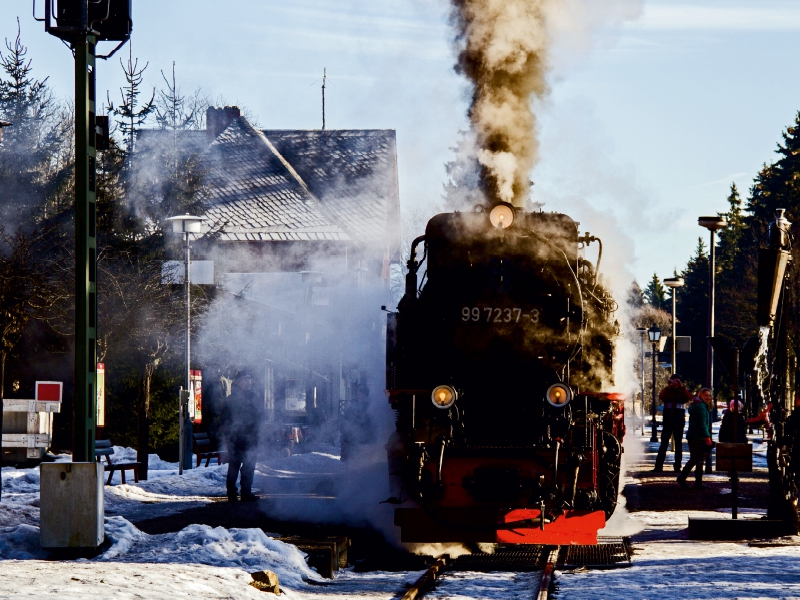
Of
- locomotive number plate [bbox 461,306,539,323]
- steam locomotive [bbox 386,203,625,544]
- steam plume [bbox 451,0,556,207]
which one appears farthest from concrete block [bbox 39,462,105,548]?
steam plume [bbox 451,0,556,207]

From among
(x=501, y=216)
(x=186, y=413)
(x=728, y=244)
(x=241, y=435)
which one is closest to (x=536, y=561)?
(x=501, y=216)

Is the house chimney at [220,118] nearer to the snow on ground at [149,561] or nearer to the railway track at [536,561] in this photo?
the snow on ground at [149,561]

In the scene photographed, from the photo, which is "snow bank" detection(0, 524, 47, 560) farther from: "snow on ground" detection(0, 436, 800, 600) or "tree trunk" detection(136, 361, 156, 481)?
"tree trunk" detection(136, 361, 156, 481)

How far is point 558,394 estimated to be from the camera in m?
10.1

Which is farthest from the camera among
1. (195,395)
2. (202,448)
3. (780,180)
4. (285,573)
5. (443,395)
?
(780,180)

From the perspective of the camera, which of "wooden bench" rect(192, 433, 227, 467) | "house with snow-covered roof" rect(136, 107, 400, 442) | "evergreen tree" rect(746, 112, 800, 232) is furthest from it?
"evergreen tree" rect(746, 112, 800, 232)

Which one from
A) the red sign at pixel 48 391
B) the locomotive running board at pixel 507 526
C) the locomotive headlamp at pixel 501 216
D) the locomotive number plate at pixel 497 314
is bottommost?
the locomotive running board at pixel 507 526

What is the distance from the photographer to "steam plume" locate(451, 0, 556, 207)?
49.4 ft

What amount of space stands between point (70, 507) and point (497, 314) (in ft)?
14.4

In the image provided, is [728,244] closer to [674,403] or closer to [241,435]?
[674,403]

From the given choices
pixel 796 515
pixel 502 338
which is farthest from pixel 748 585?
pixel 796 515

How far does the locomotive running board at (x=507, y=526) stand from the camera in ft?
33.1

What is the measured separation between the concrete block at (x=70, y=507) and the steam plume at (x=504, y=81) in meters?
6.91

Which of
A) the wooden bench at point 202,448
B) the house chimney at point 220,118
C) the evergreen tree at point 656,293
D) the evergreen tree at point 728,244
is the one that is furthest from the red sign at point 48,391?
the evergreen tree at point 656,293
